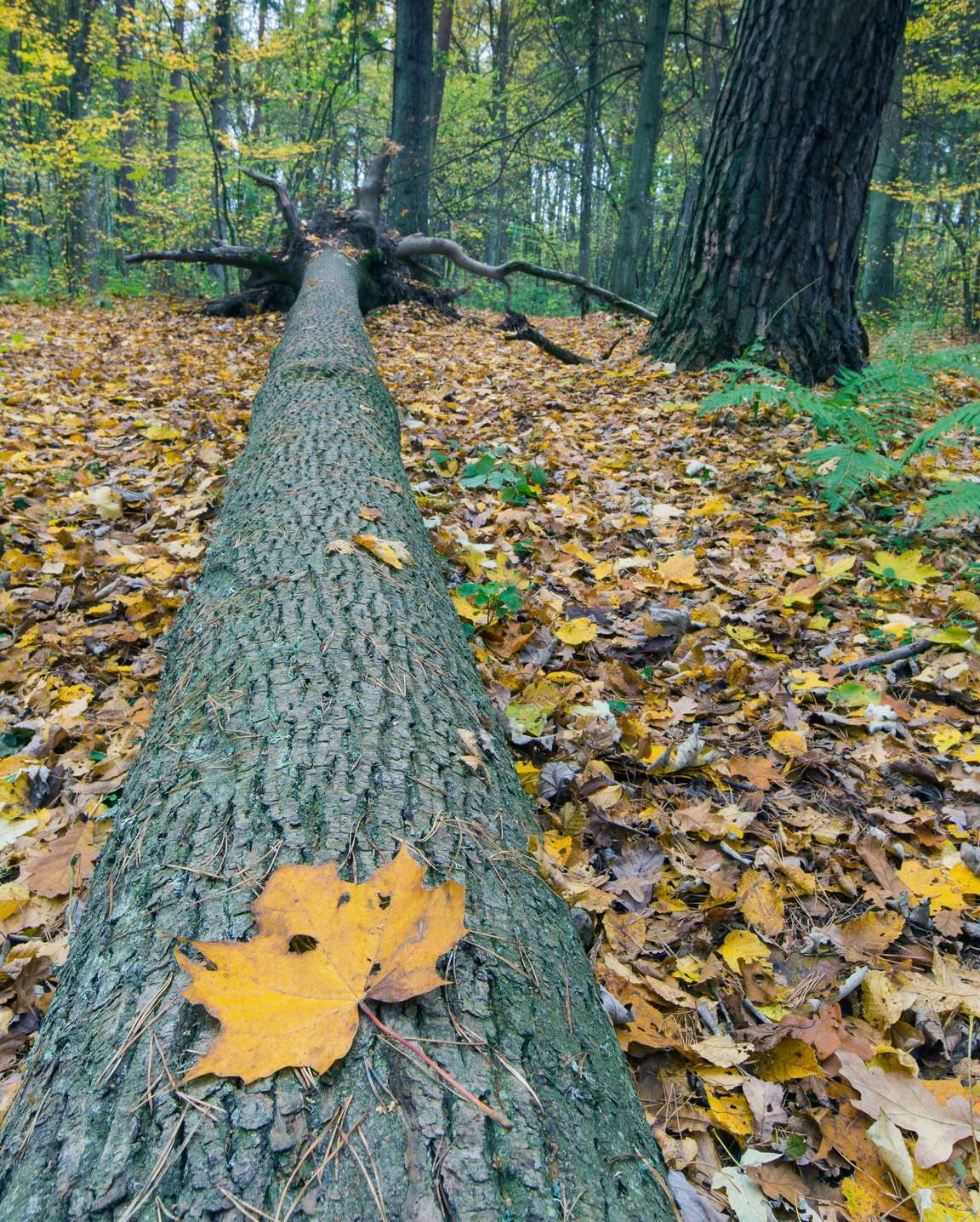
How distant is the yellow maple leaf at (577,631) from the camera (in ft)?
A: 7.82

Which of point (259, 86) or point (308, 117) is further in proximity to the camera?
point (308, 117)

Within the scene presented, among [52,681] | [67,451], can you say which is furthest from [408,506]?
[67,451]

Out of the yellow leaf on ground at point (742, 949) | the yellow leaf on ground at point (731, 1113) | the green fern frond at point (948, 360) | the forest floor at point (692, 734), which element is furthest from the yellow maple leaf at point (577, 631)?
the green fern frond at point (948, 360)

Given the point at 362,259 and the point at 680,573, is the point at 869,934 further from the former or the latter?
the point at 362,259

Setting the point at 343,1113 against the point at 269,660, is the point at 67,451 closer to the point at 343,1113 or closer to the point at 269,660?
the point at 269,660

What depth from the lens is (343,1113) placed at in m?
0.71

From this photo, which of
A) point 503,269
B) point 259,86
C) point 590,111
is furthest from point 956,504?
point 259,86

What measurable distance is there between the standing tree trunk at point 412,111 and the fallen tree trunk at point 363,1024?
30.4 ft

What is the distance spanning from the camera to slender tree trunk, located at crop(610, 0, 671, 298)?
28.9 ft

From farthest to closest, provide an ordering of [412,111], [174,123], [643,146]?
[174,123] → [643,146] → [412,111]

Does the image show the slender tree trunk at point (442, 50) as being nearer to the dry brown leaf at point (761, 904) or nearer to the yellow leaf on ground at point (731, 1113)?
the dry brown leaf at point (761, 904)

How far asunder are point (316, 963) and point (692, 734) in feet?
4.80

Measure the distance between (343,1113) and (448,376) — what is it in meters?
5.57

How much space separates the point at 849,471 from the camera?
3.05m
